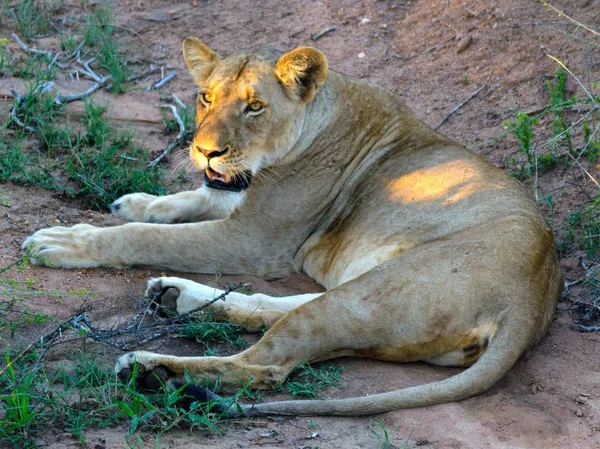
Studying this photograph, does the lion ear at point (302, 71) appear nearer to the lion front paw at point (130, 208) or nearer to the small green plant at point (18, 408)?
the lion front paw at point (130, 208)

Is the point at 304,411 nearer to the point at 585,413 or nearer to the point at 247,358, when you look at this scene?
the point at 247,358

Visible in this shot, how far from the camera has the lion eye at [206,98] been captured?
14.9ft

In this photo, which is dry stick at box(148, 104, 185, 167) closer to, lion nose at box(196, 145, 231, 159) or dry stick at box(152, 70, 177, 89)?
dry stick at box(152, 70, 177, 89)

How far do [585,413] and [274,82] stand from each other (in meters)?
2.08

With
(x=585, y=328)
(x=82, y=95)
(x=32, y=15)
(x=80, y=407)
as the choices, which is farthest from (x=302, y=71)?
(x=32, y=15)

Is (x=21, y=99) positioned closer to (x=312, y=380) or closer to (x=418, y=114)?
(x=418, y=114)

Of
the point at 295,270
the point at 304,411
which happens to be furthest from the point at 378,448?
the point at 295,270

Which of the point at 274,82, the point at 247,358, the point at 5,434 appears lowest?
the point at 247,358

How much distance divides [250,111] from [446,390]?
1716mm

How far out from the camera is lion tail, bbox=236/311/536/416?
3281 mm

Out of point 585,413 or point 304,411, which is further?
point 585,413

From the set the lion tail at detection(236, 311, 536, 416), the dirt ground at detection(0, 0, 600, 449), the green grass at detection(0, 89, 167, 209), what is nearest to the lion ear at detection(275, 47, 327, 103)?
the dirt ground at detection(0, 0, 600, 449)

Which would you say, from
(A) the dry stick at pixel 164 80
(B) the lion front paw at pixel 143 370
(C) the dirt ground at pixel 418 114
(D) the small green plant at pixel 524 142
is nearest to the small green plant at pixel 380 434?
(C) the dirt ground at pixel 418 114

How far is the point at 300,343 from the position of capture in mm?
3645
